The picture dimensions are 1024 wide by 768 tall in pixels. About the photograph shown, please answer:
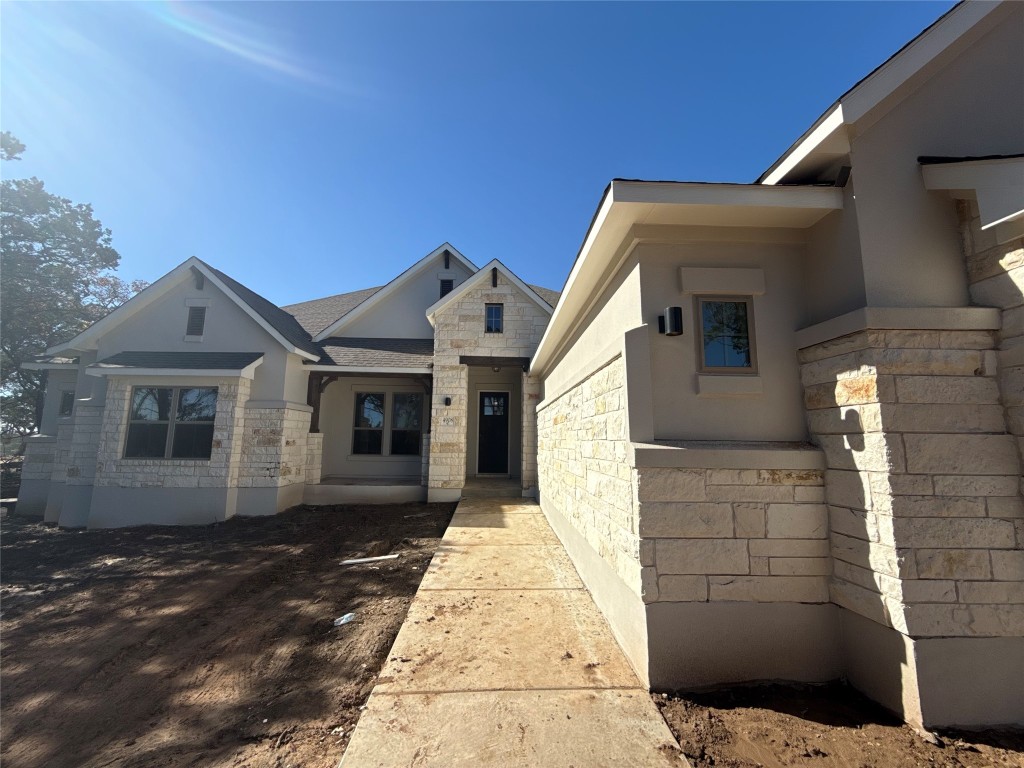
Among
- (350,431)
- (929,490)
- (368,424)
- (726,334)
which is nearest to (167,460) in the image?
(350,431)

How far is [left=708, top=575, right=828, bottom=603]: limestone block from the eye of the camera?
289 cm

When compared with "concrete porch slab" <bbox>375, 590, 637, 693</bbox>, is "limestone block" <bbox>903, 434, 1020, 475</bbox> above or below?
above

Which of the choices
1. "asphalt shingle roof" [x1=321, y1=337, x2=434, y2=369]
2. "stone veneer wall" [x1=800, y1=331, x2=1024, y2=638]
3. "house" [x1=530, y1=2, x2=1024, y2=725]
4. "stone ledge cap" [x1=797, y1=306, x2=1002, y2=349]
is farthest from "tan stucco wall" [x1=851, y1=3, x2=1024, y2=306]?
Result: "asphalt shingle roof" [x1=321, y1=337, x2=434, y2=369]

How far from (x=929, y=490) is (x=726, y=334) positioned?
1.60m

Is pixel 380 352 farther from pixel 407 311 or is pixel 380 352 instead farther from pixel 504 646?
pixel 504 646

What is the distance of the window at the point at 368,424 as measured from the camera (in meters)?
11.8

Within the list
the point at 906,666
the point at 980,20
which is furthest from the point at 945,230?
the point at 906,666

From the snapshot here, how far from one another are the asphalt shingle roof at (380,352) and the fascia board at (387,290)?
297mm

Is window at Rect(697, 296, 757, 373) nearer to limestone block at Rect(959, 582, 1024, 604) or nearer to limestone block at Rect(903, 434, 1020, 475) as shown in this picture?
limestone block at Rect(903, 434, 1020, 475)

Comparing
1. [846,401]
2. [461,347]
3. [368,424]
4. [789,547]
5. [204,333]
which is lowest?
[789,547]

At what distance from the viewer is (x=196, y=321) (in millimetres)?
9789

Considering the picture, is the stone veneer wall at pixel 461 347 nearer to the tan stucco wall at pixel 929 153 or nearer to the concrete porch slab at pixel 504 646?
the concrete porch slab at pixel 504 646

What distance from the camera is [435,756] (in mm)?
2221

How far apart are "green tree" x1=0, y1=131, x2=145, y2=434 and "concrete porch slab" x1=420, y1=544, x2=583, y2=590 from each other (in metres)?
18.1
